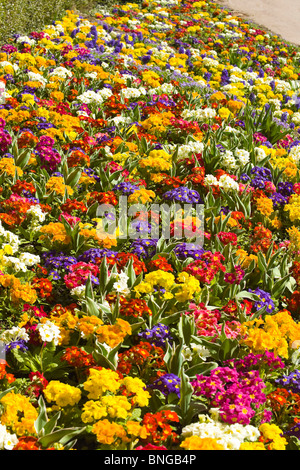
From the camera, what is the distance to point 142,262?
462 centimetres

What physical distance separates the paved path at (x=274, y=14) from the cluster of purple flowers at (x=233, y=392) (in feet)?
48.8

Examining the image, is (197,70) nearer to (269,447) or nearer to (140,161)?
(140,161)

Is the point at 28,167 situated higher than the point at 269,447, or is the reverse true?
the point at 269,447

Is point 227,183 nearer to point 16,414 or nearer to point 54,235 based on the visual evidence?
point 54,235

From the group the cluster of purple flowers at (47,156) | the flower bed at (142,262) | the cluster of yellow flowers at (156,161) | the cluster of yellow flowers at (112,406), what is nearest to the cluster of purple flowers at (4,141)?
the flower bed at (142,262)

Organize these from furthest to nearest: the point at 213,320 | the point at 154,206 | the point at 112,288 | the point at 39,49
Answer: the point at 39,49
the point at 154,206
the point at 112,288
the point at 213,320

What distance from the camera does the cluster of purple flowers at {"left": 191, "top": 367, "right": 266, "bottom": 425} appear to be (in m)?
3.19

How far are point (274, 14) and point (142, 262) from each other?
17.1 m

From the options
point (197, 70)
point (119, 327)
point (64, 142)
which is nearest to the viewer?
point (119, 327)

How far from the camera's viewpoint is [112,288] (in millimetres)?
4445

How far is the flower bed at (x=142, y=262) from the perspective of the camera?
3307 mm

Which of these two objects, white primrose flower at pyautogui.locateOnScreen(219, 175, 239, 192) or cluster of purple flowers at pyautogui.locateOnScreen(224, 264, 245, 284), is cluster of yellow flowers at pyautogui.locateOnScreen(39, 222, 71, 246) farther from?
white primrose flower at pyautogui.locateOnScreen(219, 175, 239, 192)

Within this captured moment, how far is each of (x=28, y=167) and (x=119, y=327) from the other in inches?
120
